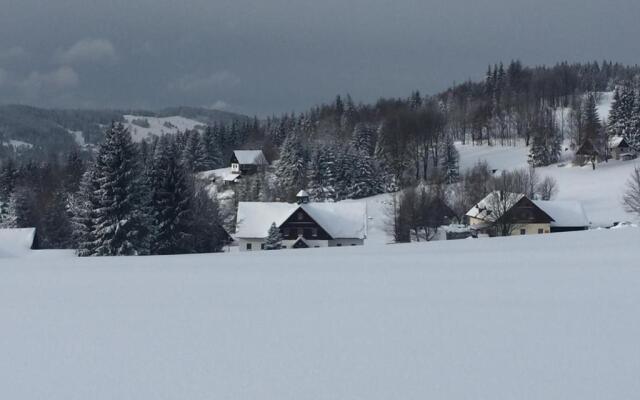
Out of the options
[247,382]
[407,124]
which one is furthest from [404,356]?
[407,124]

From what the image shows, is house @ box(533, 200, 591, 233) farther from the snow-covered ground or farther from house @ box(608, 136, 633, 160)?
house @ box(608, 136, 633, 160)

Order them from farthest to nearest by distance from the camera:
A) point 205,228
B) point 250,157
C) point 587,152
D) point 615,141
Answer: point 250,157
point 615,141
point 587,152
point 205,228

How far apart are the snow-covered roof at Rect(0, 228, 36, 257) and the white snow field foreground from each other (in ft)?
108

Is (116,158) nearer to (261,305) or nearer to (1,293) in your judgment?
(1,293)

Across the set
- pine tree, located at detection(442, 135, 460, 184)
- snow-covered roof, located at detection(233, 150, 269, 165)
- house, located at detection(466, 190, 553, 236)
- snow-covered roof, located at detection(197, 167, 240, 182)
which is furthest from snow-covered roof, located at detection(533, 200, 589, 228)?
snow-covered roof, located at detection(233, 150, 269, 165)

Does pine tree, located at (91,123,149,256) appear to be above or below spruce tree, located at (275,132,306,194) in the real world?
below

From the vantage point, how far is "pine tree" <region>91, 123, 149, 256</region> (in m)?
29.1

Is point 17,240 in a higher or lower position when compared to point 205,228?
lower

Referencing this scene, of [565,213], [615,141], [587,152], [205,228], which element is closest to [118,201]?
[205,228]

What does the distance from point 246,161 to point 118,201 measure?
216 ft

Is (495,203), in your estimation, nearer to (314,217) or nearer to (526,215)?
(526,215)

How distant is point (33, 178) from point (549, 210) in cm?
7111

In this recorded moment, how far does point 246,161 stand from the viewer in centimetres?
9531

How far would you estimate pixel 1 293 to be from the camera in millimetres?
7969
